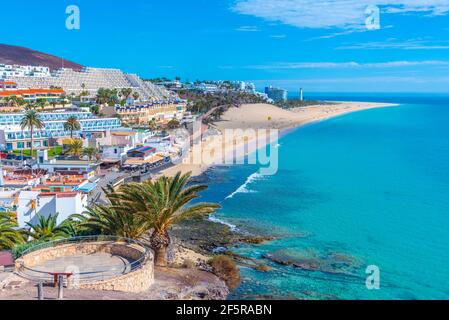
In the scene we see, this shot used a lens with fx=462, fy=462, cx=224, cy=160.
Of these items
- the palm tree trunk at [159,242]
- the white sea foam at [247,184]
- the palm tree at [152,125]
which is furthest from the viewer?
the palm tree at [152,125]

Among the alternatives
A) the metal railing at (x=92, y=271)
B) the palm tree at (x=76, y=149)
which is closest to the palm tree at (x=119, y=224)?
the metal railing at (x=92, y=271)

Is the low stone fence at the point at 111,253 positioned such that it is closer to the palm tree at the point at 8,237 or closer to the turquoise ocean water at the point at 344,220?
the palm tree at the point at 8,237

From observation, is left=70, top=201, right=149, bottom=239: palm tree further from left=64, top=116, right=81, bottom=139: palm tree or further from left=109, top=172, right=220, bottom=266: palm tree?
left=64, top=116, right=81, bottom=139: palm tree

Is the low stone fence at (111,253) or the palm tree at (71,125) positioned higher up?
the palm tree at (71,125)

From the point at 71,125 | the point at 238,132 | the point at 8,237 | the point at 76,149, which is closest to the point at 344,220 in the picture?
the point at 8,237

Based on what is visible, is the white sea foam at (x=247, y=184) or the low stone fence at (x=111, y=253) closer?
the low stone fence at (x=111, y=253)

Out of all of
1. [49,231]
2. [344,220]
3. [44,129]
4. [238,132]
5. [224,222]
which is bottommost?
[344,220]

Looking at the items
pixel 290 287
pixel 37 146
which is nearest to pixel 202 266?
pixel 290 287

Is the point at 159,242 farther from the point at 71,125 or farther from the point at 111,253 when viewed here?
the point at 71,125

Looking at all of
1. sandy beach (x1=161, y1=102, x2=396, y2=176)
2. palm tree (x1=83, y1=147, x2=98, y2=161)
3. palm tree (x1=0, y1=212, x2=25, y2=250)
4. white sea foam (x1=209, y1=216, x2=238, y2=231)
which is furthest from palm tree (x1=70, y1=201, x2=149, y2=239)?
palm tree (x1=83, y1=147, x2=98, y2=161)
